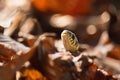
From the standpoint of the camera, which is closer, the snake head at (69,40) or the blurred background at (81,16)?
the snake head at (69,40)

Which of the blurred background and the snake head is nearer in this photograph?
the snake head

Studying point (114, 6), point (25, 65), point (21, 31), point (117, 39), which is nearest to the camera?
point (25, 65)

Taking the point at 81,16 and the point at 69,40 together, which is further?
the point at 81,16

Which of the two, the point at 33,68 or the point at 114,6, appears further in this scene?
the point at 114,6

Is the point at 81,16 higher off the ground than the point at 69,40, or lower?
lower

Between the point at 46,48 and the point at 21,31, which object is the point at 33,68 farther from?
the point at 21,31

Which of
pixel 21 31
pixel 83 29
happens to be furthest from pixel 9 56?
pixel 83 29

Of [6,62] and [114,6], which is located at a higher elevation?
[6,62]

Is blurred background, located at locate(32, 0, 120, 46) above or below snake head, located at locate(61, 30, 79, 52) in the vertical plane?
below

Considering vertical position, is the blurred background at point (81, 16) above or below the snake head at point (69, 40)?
below

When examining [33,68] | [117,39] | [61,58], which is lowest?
[117,39]

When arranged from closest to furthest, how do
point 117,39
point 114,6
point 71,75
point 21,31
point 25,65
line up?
point 71,75, point 25,65, point 21,31, point 117,39, point 114,6
